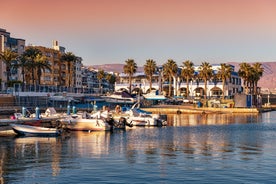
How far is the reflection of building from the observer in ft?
492

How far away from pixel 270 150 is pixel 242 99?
123427 millimetres

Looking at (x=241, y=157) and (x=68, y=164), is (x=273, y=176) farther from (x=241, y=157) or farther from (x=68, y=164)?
(x=68, y=164)

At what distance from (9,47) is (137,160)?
126985mm

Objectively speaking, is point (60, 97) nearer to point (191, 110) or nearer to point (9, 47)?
point (9, 47)

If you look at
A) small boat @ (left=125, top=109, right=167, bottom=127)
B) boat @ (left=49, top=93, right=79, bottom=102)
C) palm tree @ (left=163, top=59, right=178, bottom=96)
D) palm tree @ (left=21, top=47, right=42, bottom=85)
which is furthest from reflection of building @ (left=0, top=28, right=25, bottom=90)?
small boat @ (left=125, top=109, right=167, bottom=127)

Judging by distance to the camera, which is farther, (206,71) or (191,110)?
(206,71)

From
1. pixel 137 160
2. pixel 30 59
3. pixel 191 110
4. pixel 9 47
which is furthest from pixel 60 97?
pixel 137 160

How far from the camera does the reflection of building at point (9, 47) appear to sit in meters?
150

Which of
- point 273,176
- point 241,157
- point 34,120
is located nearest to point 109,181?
point 273,176

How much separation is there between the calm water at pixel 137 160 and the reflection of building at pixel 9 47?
299 feet

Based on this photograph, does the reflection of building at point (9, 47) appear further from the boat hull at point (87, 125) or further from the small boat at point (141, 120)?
the boat hull at point (87, 125)

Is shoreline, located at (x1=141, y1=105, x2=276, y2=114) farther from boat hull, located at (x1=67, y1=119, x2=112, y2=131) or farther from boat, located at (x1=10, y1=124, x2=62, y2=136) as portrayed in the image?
boat, located at (x1=10, y1=124, x2=62, y2=136)

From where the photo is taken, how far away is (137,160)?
43625 mm

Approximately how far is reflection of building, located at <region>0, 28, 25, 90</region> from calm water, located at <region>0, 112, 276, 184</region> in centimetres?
9116
